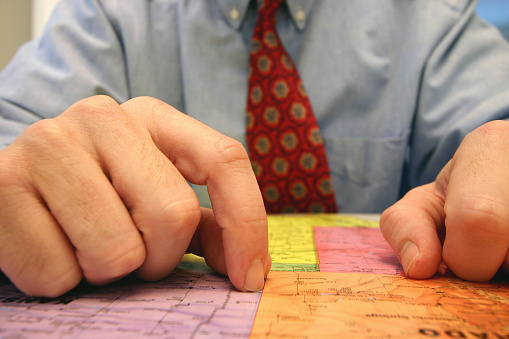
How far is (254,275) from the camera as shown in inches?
16.3

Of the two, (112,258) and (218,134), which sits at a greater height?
(218,134)

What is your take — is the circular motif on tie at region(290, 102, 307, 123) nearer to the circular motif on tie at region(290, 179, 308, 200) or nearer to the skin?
the circular motif on tie at region(290, 179, 308, 200)

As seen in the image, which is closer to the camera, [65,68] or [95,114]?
[95,114]

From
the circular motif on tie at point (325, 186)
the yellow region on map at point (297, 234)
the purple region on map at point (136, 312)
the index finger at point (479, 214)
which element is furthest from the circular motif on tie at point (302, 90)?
the purple region on map at point (136, 312)

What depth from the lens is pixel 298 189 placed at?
1.04 metres

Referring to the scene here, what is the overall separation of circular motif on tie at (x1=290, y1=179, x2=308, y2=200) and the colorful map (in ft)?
1.71

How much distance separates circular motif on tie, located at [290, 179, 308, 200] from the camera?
1.04 meters

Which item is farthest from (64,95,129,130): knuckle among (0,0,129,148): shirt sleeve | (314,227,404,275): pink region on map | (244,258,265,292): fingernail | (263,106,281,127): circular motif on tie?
A: (263,106,281,127): circular motif on tie

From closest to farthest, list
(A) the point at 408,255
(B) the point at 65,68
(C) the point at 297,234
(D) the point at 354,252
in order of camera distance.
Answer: (A) the point at 408,255 → (D) the point at 354,252 → (C) the point at 297,234 → (B) the point at 65,68

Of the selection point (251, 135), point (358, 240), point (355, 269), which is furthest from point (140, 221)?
point (251, 135)

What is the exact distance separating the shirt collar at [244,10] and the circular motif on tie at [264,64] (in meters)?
0.11

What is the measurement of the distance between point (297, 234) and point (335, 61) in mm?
593

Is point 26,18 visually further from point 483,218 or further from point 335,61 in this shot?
point 483,218

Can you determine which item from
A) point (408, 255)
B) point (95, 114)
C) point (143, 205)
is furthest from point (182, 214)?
point (408, 255)
